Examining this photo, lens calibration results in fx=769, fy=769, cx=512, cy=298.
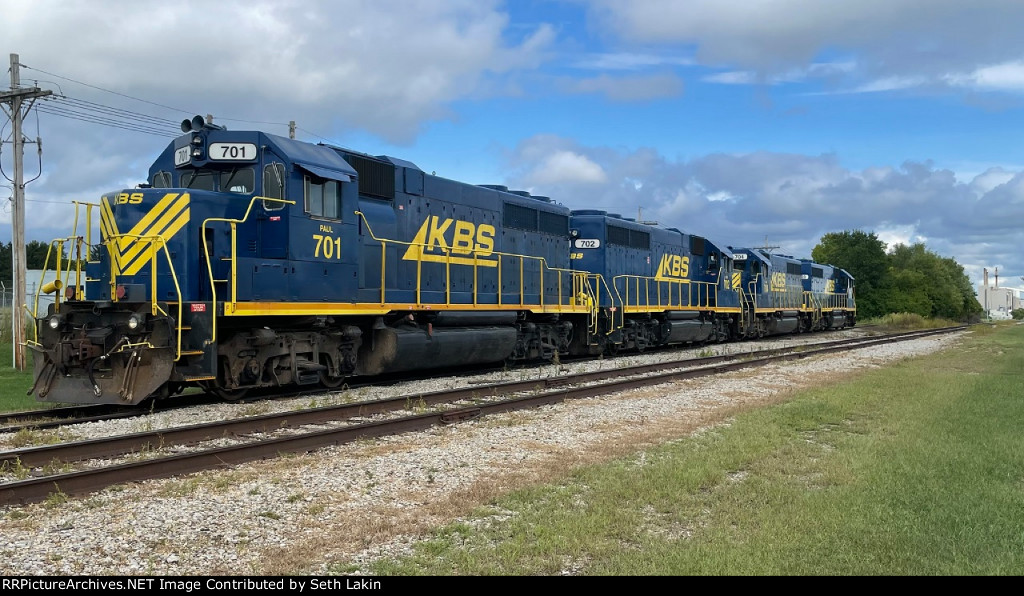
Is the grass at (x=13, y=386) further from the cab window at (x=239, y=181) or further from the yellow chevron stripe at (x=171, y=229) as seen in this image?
the cab window at (x=239, y=181)

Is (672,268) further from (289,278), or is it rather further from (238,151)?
(238,151)

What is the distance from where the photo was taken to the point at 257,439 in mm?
8211

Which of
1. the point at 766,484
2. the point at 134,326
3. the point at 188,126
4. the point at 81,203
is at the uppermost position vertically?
the point at 188,126

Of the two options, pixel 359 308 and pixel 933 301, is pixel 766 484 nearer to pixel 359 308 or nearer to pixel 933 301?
pixel 359 308

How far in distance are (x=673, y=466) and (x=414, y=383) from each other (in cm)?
767

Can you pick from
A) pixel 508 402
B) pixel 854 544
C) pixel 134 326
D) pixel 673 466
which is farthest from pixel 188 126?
pixel 854 544

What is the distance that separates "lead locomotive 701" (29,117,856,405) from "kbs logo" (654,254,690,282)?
6.21 metres

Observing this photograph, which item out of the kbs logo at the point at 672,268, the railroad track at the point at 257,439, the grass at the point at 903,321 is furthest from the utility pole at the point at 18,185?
the grass at the point at 903,321

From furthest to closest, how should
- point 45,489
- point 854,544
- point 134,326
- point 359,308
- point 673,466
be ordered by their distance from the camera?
point 359,308
point 134,326
point 673,466
point 45,489
point 854,544

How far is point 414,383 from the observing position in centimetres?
1377

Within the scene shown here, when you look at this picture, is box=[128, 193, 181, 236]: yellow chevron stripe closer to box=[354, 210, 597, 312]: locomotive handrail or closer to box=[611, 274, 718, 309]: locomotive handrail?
box=[354, 210, 597, 312]: locomotive handrail

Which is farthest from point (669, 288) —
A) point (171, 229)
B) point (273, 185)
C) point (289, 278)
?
point (171, 229)

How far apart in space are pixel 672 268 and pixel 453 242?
1154 cm

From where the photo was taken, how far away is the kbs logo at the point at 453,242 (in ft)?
47.1
